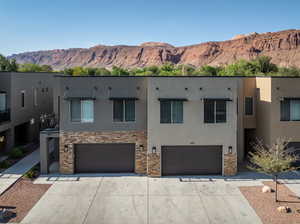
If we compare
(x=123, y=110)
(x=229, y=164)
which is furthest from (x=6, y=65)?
(x=229, y=164)

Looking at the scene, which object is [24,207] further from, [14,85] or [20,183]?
[14,85]

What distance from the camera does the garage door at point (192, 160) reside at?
51.1 ft

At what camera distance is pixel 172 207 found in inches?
456

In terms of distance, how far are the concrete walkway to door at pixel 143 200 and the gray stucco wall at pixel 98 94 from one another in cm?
264

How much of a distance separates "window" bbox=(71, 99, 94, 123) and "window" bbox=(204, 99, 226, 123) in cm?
615

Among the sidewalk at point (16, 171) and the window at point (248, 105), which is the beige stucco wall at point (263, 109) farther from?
the sidewalk at point (16, 171)

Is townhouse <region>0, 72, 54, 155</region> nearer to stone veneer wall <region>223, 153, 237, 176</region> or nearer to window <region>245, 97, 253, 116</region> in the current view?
stone veneer wall <region>223, 153, 237, 176</region>

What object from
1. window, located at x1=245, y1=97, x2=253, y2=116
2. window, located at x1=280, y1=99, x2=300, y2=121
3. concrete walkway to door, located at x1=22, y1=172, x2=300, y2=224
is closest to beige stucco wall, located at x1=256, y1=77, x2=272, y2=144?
window, located at x1=245, y1=97, x2=253, y2=116

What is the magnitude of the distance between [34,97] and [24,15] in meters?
6.95

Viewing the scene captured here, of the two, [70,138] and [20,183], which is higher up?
[70,138]

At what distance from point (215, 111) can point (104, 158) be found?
6563 millimetres

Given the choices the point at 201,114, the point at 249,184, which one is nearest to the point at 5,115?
the point at 201,114

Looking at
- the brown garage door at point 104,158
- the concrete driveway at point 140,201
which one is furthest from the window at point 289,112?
the brown garage door at point 104,158

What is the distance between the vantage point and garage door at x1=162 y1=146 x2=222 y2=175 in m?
15.6
